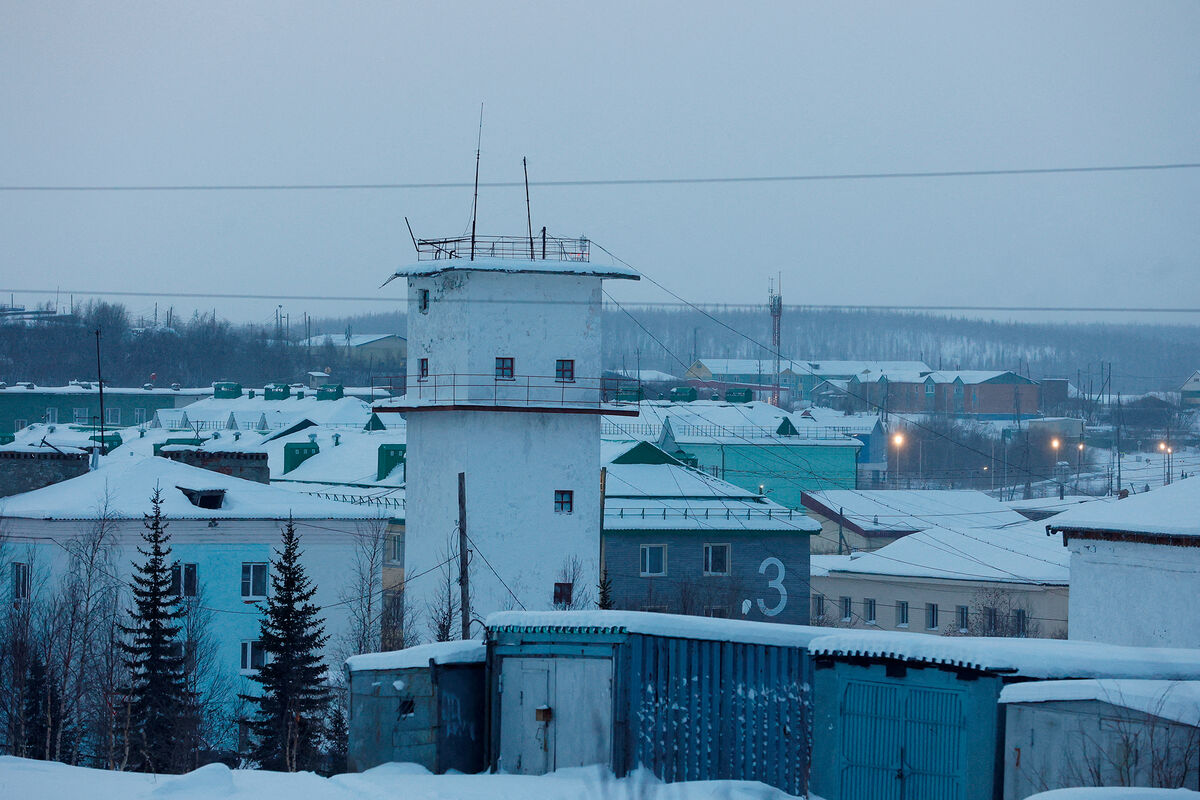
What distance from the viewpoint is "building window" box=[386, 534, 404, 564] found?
48.9 meters

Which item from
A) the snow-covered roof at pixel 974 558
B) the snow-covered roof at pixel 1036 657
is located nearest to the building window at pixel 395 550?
the snow-covered roof at pixel 974 558

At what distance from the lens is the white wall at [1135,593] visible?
74.0 feet

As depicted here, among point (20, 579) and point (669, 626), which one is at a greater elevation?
point (669, 626)

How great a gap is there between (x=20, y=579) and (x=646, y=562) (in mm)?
20820

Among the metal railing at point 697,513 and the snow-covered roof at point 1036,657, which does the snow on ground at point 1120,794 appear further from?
the metal railing at point 697,513

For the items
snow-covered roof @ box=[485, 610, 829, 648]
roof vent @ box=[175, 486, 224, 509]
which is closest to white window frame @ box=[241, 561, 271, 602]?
roof vent @ box=[175, 486, 224, 509]

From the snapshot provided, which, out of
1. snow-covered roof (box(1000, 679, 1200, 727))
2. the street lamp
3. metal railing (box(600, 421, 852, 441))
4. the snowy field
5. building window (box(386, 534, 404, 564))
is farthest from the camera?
the street lamp

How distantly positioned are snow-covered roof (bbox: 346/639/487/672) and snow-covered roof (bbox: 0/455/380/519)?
17499 mm

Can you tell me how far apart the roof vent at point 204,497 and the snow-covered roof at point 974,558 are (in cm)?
2516

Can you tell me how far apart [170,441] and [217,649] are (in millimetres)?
35100

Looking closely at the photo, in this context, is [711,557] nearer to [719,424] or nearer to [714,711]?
[719,424]

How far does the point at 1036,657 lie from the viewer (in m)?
14.2

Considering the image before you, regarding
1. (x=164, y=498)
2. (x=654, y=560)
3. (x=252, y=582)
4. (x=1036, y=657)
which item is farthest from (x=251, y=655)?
(x=1036, y=657)

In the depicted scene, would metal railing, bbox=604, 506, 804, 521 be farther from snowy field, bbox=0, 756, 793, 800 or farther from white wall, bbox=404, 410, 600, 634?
snowy field, bbox=0, 756, 793, 800
